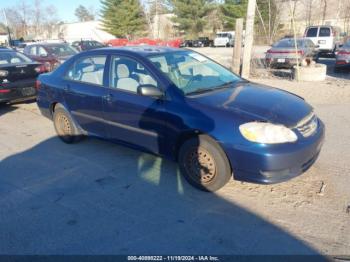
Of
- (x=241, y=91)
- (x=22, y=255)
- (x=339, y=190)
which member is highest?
(x=241, y=91)

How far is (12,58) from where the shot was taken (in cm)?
856

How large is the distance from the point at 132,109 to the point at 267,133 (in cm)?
175

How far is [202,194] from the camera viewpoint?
3729mm

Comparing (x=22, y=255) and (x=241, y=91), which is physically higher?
(x=241, y=91)

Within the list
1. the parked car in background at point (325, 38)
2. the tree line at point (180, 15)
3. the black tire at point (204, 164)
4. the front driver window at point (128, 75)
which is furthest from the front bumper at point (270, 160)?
the tree line at point (180, 15)

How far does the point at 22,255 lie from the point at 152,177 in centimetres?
179

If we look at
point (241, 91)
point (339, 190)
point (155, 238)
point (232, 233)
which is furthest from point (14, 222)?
point (339, 190)

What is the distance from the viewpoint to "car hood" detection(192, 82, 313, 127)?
11.4 ft

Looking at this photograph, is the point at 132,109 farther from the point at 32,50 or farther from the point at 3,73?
the point at 32,50

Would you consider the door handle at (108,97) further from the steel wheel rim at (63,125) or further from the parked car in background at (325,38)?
the parked car in background at (325,38)

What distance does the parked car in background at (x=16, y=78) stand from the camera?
7590 mm

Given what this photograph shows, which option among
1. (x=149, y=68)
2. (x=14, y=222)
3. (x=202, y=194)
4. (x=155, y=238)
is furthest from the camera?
(x=149, y=68)

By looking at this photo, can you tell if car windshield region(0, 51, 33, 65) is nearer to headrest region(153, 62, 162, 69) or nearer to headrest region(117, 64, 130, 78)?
headrest region(117, 64, 130, 78)

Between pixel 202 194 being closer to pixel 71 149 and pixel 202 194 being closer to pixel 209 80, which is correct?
pixel 209 80
